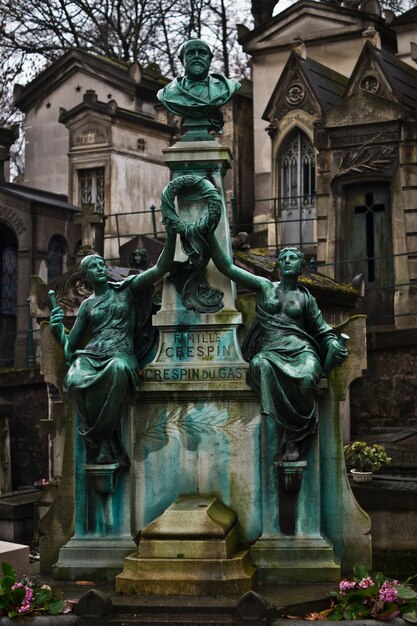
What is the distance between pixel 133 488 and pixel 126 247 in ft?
61.4

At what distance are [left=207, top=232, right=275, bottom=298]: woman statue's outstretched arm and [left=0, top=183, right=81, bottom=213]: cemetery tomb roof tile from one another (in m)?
17.6

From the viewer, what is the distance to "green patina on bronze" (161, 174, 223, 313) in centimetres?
866

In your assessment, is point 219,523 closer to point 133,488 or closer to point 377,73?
point 133,488

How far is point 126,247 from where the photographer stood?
27.0 metres

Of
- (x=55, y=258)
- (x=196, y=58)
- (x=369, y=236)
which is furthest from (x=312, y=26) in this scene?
(x=196, y=58)

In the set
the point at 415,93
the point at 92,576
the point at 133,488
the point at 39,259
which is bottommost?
the point at 92,576

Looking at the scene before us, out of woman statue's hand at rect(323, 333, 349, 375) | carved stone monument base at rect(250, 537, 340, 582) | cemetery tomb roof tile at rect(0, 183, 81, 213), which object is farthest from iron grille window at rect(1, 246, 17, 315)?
carved stone monument base at rect(250, 537, 340, 582)

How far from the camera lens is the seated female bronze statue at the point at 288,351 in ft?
26.9

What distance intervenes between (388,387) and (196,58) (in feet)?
33.4

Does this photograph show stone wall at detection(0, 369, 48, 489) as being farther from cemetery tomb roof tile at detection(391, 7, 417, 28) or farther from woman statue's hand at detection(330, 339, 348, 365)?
woman statue's hand at detection(330, 339, 348, 365)

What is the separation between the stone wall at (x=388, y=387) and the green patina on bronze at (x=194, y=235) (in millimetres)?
9681

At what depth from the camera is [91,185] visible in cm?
3012

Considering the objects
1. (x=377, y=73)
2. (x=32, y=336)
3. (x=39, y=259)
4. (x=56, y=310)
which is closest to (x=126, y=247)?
(x=39, y=259)

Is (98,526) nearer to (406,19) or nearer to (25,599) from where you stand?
(25,599)
